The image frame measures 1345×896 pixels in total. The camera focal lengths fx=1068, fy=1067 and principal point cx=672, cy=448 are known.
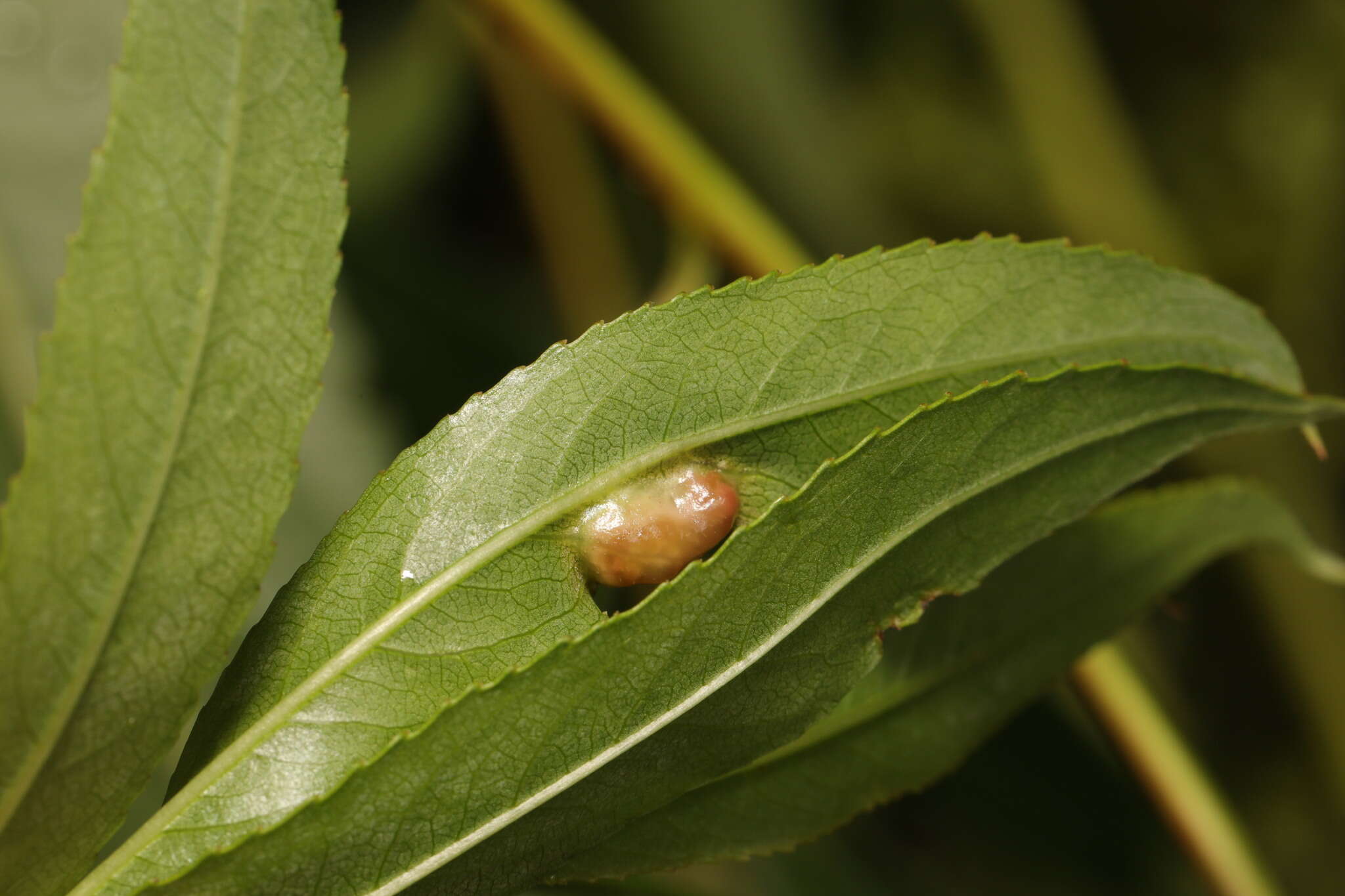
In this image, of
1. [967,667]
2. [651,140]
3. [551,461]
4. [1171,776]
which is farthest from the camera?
[651,140]

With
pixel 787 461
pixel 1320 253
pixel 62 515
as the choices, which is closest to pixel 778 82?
pixel 1320 253

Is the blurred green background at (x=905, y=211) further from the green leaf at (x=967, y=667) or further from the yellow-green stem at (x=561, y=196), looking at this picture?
the green leaf at (x=967, y=667)

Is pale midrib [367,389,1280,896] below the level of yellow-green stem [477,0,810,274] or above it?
below

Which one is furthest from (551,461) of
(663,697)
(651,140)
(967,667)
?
(651,140)

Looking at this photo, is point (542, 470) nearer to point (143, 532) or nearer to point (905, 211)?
point (143, 532)

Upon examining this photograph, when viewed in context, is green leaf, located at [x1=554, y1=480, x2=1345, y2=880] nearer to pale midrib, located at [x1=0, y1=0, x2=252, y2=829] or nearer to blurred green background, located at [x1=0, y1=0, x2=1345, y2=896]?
pale midrib, located at [x1=0, y1=0, x2=252, y2=829]

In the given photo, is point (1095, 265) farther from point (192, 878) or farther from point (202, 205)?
point (192, 878)

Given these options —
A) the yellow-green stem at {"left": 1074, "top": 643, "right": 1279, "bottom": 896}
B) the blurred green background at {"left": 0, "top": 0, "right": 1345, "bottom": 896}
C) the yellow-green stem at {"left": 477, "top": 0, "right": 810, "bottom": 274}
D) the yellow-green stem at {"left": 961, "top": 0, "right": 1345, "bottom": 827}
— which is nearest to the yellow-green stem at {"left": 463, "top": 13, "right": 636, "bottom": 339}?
the blurred green background at {"left": 0, "top": 0, "right": 1345, "bottom": 896}
